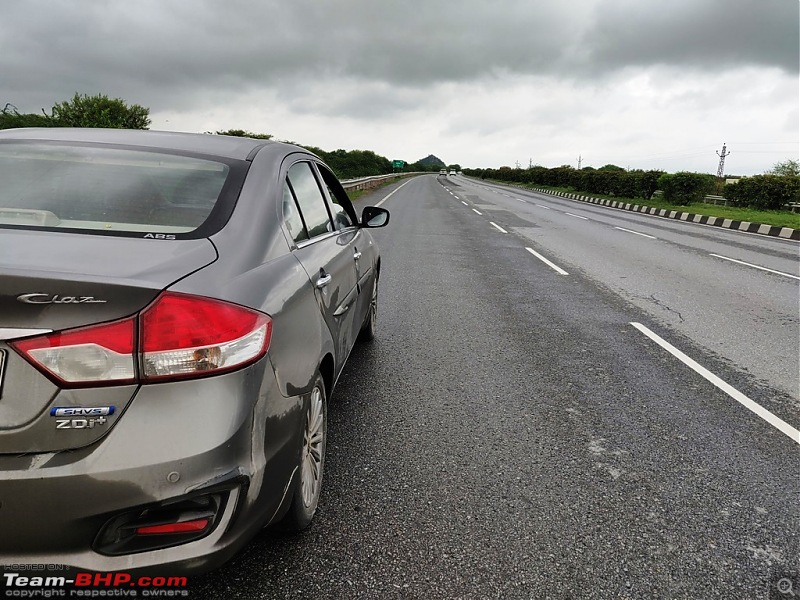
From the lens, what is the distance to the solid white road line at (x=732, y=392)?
11.6 feet

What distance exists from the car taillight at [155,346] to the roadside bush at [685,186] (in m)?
31.8

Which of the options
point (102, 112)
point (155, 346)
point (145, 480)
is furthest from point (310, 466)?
point (102, 112)

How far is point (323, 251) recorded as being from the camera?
2.92 meters

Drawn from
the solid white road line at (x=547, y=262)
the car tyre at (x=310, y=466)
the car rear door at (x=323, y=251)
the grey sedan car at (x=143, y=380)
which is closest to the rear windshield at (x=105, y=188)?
the grey sedan car at (x=143, y=380)

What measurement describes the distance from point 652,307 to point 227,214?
5.93 metres

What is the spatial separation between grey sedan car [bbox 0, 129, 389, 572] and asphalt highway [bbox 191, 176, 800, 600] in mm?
463

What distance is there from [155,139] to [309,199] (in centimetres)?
83

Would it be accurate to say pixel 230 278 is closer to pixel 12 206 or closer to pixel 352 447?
pixel 12 206

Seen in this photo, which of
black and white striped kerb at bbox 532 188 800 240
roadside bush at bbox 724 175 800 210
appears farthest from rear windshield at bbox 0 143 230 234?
roadside bush at bbox 724 175 800 210

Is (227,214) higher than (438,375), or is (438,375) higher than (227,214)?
(227,214)

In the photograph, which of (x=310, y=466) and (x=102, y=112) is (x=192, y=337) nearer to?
(x=310, y=466)

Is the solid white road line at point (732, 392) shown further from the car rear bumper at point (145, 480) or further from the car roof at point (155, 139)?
the car roof at point (155, 139)

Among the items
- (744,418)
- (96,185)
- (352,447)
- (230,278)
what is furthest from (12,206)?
(744,418)

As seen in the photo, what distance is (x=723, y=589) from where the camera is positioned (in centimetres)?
212
